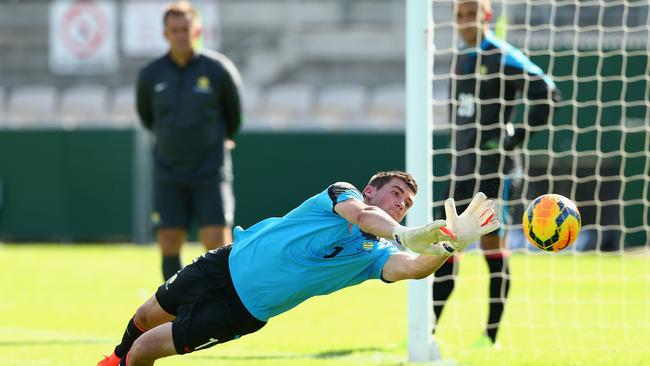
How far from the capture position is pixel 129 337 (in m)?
6.11

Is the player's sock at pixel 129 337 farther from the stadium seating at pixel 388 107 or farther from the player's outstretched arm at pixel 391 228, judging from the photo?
Result: the stadium seating at pixel 388 107

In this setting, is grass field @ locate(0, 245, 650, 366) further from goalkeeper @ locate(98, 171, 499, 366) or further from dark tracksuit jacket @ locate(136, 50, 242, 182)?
goalkeeper @ locate(98, 171, 499, 366)

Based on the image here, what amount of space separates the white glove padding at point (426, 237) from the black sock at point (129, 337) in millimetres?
1954

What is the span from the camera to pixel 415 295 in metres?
7.12

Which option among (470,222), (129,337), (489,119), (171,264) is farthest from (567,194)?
(470,222)

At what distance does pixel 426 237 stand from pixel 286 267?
3.39 ft

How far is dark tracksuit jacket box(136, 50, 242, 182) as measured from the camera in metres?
8.57

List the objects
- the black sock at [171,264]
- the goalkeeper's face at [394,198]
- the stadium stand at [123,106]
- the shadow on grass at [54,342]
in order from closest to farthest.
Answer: the goalkeeper's face at [394,198] < the shadow on grass at [54,342] < the black sock at [171,264] < the stadium stand at [123,106]

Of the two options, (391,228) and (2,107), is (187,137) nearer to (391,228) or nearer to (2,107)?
(391,228)

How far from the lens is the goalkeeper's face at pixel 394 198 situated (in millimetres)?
5184

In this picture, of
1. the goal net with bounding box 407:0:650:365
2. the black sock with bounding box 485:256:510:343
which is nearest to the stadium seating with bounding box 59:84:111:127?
the goal net with bounding box 407:0:650:365

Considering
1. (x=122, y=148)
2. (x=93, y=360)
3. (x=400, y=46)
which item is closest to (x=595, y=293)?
(x=93, y=360)

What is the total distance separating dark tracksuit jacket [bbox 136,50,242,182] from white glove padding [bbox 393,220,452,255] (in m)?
4.08

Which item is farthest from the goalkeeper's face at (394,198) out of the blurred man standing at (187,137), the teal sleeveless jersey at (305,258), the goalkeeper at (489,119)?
the blurred man standing at (187,137)
